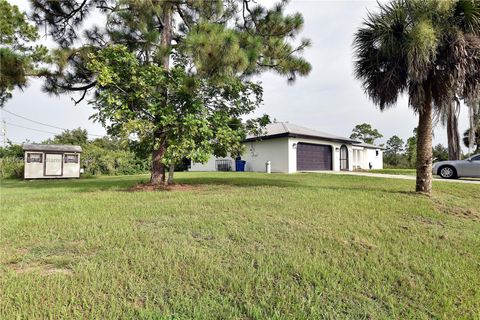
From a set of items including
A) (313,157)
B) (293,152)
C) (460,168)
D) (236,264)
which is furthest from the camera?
(313,157)

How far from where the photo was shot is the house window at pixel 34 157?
16.5 m

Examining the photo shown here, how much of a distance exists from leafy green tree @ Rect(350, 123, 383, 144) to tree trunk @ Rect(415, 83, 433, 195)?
123 feet

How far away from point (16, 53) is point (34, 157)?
12996mm

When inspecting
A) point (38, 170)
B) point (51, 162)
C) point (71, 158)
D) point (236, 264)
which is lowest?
point (236, 264)

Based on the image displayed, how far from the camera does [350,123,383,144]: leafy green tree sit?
42250 mm

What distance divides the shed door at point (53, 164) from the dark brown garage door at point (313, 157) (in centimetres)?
1658

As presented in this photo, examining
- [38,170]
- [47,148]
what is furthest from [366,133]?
[38,170]

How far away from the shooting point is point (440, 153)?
31453mm

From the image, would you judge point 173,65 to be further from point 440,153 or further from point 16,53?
point 440,153

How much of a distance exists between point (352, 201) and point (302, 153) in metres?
12.3

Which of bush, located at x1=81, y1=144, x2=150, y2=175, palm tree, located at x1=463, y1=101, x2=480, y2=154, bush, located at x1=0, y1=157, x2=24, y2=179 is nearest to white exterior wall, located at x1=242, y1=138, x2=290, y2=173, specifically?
bush, located at x1=81, y1=144, x2=150, y2=175

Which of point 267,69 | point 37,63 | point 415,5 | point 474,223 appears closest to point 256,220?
point 474,223

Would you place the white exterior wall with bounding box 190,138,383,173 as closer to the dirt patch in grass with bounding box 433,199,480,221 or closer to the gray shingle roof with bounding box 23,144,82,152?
the gray shingle roof with bounding box 23,144,82,152

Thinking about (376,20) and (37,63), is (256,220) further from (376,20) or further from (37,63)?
(37,63)
